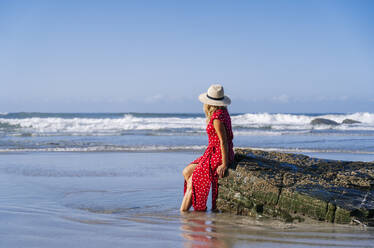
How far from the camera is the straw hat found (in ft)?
17.2

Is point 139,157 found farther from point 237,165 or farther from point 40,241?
point 40,241

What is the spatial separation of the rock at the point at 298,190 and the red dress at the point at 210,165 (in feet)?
0.49

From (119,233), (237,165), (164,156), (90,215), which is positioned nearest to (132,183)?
(90,215)

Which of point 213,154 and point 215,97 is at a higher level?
point 215,97

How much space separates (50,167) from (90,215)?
16.5ft

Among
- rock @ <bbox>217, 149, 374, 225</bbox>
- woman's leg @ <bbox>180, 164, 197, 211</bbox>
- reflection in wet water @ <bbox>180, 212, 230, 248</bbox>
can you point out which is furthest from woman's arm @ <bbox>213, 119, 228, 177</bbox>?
reflection in wet water @ <bbox>180, 212, 230, 248</bbox>

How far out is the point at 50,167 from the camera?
31.8ft

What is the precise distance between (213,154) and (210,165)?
152 mm

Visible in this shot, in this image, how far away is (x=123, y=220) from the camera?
483cm

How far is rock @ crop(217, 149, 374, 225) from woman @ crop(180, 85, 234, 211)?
0.16 metres

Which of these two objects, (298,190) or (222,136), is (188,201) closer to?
(222,136)

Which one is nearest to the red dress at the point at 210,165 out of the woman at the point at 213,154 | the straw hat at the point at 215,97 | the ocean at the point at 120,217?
the woman at the point at 213,154

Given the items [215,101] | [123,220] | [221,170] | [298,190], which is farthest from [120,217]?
[298,190]

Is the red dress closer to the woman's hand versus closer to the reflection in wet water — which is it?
the woman's hand
